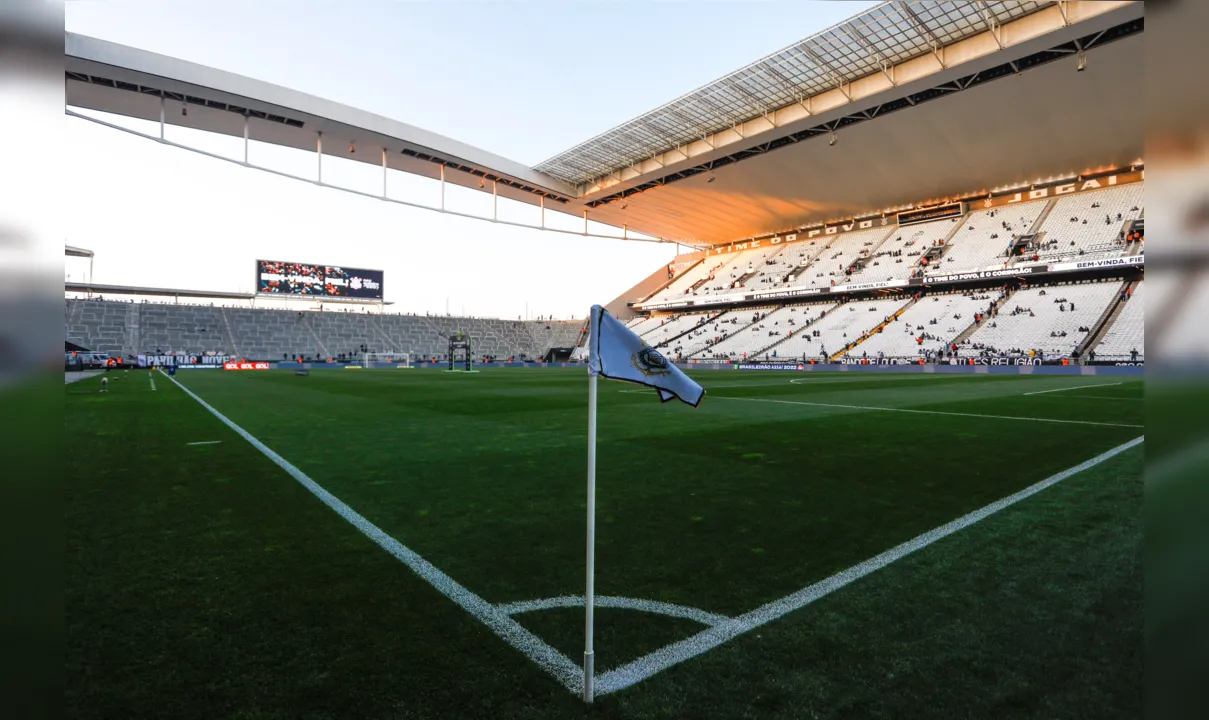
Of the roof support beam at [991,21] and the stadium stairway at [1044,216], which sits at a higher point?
the roof support beam at [991,21]

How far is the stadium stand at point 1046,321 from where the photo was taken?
36.0 meters

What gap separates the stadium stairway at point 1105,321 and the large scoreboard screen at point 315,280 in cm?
6206

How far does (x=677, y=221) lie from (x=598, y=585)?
61252mm

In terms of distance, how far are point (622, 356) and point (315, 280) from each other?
2538 inches

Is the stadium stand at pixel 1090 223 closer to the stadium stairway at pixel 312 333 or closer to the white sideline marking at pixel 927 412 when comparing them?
the white sideline marking at pixel 927 412

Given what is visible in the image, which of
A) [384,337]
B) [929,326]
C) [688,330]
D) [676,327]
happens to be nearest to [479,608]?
[929,326]

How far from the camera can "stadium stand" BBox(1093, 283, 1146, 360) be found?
31.5 m

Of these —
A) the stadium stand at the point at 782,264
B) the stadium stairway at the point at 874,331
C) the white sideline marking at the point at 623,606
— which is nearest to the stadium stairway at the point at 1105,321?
the stadium stairway at the point at 874,331

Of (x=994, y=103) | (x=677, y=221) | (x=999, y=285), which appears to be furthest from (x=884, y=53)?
(x=677, y=221)

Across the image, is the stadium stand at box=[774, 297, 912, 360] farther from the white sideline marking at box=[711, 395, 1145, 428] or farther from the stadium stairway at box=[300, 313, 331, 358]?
the stadium stairway at box=[300, 313, 331, 358]

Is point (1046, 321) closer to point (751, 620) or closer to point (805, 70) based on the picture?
point (805, 70)

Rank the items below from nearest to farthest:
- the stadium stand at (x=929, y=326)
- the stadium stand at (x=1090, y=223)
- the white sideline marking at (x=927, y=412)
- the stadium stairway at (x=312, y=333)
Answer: the white sideline marking at (x=927, y=412)
the stadium stand at (x=1090, y=223)
the stadium stand at (x=929, y=326)
the stadium stairway at (x=312, y=333)

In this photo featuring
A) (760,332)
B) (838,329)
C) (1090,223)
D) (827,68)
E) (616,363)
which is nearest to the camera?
(616,363)

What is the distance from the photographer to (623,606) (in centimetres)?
294
